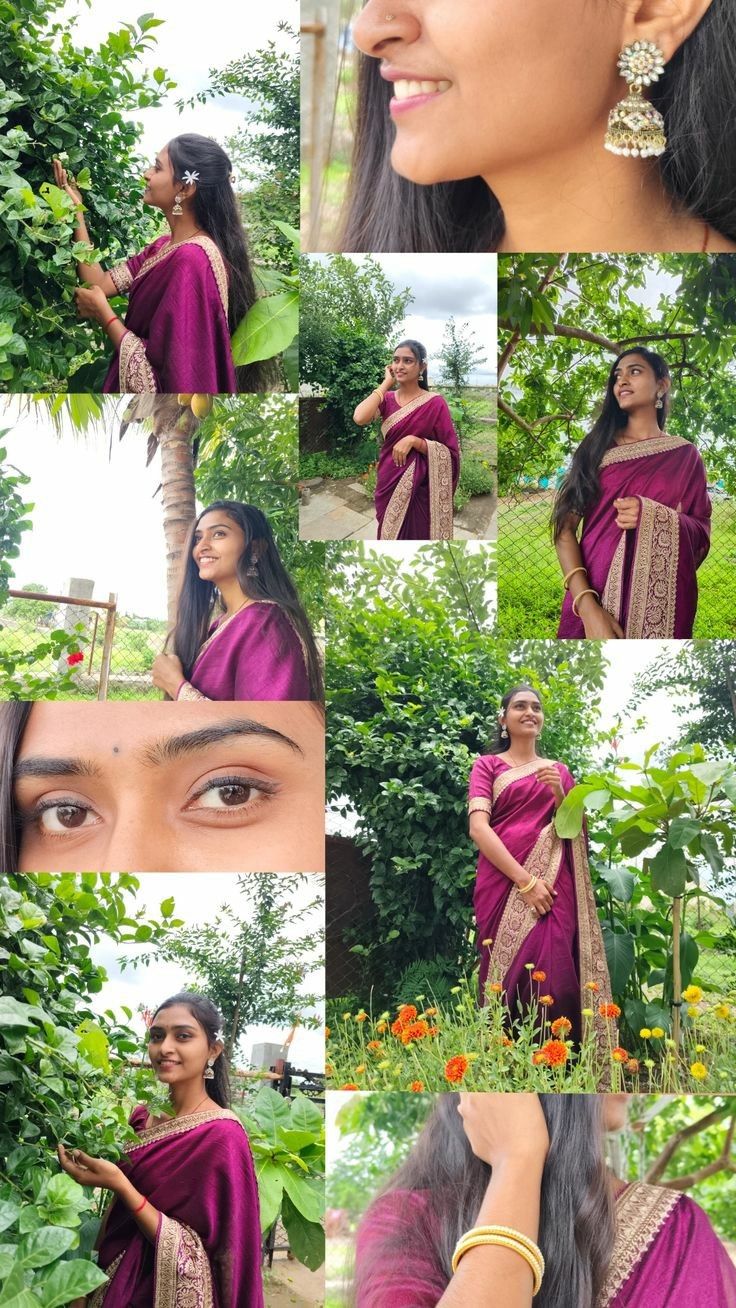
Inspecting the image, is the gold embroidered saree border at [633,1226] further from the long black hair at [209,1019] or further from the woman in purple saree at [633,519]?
the woman in purple saree at [633,519]

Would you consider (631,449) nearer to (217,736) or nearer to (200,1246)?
(217,736)

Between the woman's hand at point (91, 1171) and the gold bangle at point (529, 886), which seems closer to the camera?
the woman's hand at point (91, 1171)

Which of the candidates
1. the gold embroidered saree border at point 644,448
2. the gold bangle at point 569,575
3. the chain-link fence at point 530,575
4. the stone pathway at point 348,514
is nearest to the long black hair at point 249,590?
the stone pathway at point 348,514

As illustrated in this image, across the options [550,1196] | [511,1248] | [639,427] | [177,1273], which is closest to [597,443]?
[639,427]

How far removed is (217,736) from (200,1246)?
1178mm

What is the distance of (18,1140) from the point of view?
8.20 feet

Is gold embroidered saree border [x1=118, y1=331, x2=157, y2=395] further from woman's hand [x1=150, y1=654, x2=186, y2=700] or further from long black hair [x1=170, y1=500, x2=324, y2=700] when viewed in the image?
woman's hand [x1=150, y1=654, x2=186, y2=700]

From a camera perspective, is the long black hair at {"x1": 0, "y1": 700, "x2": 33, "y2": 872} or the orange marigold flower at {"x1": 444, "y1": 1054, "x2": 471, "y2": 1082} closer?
the orange marigold flower at {"x1": 444, "y1": 1054, "x2": 471, "y2": 1082}

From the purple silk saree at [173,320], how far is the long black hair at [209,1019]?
152cm

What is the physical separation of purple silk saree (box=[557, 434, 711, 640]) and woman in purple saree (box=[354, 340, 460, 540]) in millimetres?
397

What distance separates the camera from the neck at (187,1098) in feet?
10.3

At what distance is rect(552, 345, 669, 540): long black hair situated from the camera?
11.1ft

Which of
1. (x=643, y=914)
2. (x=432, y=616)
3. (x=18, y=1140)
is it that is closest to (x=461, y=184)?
(x=432, y=616)

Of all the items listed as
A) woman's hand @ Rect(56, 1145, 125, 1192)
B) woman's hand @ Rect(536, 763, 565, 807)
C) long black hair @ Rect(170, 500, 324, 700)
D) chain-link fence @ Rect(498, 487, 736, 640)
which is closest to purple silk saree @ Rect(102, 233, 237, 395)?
long black hair @ Rect(170, 500, 324, 700)
